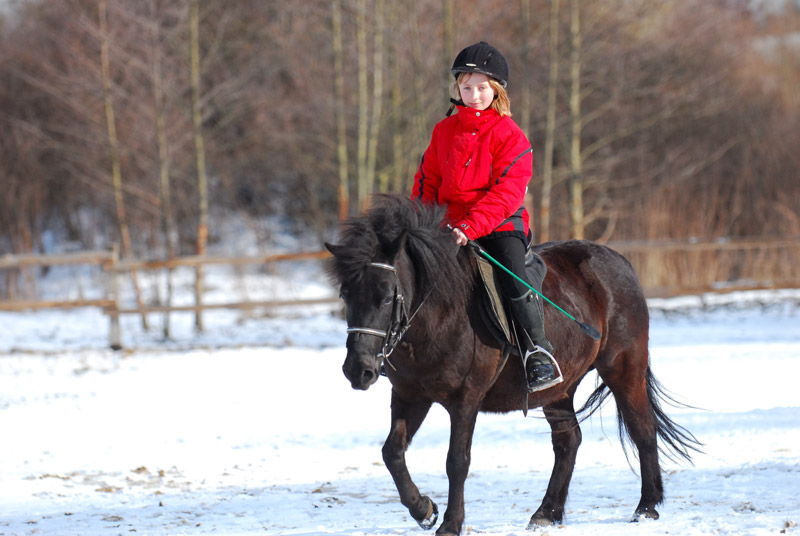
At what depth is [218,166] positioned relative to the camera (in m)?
21.6

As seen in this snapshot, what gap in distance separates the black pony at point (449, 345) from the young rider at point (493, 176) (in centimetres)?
16

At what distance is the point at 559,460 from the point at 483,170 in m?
1.72

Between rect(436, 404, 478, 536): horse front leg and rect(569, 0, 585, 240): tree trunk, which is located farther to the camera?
rect(569, 0, 585, 240): tree trunk

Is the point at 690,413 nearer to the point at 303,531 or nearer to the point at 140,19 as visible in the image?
the point at 303,531

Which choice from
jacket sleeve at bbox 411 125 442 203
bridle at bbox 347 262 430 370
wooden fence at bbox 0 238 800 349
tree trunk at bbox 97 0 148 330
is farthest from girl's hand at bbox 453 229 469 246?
tree trunk at bbox 97 0 148 330

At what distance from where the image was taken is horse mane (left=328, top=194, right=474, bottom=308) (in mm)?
3498

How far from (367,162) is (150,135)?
402 cm

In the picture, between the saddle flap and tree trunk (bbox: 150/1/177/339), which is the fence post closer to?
tree trunk (bbox: 150/1/177/339)

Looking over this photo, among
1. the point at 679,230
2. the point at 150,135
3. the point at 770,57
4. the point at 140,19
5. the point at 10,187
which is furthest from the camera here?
the point at 770,57

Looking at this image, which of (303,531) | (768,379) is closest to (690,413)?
(768,379)

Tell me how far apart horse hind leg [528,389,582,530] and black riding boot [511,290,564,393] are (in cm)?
78

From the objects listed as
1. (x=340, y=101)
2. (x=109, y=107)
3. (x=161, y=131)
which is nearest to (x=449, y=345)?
(x=340, y=101)

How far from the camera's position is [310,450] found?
6.52m

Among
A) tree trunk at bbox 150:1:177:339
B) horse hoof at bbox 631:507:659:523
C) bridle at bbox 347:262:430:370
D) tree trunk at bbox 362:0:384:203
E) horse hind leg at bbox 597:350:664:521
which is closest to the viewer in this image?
bridle at bbox 347:262:430:370
